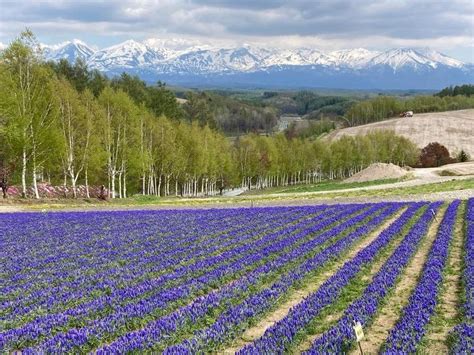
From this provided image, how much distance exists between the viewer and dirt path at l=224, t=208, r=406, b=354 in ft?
35.3

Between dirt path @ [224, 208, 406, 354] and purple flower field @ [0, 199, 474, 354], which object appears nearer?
purple flower field @ [0, 199, 474, 354]

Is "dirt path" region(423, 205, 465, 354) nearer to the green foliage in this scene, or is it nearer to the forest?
the forest

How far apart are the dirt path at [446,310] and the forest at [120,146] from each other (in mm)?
42683

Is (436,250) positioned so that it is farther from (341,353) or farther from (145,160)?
(145,160)

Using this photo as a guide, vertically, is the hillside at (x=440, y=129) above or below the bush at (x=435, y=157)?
above

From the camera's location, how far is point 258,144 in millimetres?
115938

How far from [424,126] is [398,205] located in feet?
437

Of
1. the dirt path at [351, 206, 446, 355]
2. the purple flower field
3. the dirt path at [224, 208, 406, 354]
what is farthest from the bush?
the dirt path at [351, 206, 446, 355]

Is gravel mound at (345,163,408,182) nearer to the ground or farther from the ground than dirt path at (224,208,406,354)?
nearer to the ground

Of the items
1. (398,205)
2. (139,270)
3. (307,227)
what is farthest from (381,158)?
(139,270)

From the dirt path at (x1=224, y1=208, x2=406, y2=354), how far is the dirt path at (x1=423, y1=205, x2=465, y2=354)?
365cm

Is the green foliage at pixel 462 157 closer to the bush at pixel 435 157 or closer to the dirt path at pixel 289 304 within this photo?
the bush at pixel 435 157

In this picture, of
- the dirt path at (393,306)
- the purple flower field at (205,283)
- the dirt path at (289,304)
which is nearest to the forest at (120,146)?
the purple flower field at (205,283)

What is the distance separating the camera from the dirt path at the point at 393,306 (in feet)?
34.6
